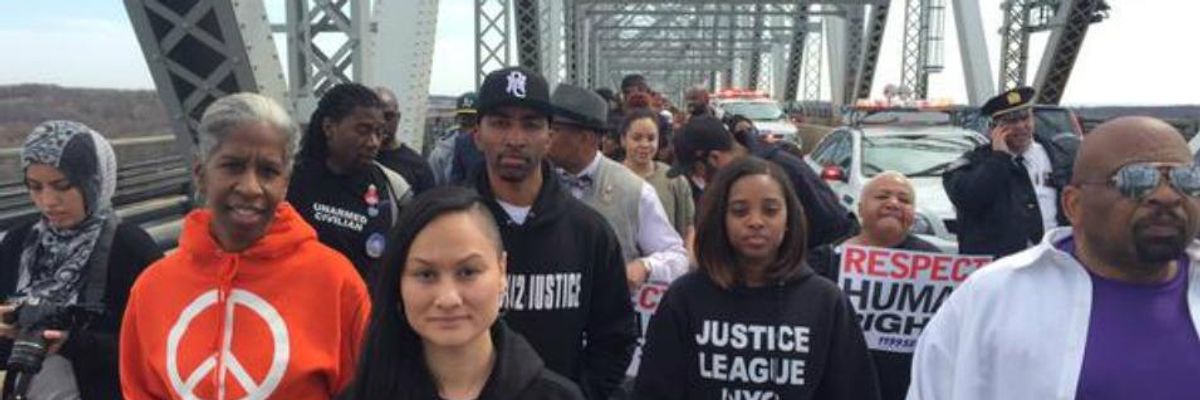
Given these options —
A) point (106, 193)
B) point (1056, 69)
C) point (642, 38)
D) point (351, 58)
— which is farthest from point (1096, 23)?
point (642, 38)

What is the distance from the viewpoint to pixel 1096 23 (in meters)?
17.6

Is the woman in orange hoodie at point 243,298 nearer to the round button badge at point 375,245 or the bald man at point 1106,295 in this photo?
the round button badge at point 375,245

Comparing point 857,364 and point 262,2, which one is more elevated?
point 262,2

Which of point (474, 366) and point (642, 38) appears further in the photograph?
point (642, 38)

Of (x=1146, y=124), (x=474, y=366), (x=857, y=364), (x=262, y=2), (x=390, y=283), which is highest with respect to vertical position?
(x=262, y=2)

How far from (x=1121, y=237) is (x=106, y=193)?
247 centimetres

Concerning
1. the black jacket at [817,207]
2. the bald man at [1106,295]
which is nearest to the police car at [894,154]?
the black jacket at [817,207]

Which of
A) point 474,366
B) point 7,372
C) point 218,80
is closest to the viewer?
point 474,366

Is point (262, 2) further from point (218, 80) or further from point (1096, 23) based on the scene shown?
point (1096, 23)

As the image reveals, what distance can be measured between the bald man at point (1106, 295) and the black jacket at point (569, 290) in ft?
3.53

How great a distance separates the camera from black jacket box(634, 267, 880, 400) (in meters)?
2.78

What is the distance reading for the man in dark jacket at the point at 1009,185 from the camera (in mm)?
4789

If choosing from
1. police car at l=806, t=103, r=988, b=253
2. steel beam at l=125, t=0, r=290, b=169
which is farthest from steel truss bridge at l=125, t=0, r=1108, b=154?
police car at l=806, t=103, r=988, b=253

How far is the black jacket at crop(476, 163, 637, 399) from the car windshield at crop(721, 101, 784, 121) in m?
22.4
